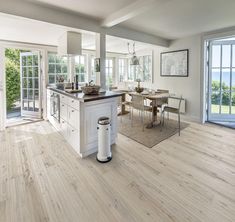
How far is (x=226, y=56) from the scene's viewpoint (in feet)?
15.1

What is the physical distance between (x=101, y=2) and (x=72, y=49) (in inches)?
49.1

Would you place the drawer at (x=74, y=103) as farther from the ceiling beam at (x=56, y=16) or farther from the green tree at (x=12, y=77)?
the green tree at (x=12, y=77)

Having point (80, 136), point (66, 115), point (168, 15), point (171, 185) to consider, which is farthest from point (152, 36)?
point (171, 185)

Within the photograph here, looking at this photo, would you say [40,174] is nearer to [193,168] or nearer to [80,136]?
[80,136]

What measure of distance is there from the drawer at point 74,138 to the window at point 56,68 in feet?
7.78

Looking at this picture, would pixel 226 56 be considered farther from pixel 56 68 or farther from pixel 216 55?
pixel 56 68

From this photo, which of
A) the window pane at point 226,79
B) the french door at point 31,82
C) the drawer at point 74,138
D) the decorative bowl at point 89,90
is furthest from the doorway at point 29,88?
the window pane at point 226,79

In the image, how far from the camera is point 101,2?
2631mm

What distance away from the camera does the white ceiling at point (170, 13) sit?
268 centimetres

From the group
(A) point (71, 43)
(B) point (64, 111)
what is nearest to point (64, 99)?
(B) point (64, 111)

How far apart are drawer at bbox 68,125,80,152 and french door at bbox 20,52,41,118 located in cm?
249

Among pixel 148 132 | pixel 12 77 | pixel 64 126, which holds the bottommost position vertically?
pixel 148 132

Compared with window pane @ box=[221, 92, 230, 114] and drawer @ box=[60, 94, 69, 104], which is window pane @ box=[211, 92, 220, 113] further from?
drawer @ box=[60, 94, 69, 104]

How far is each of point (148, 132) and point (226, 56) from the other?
2.96 meters
